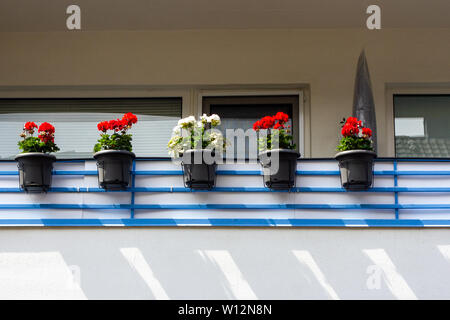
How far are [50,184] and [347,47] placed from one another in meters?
3.60

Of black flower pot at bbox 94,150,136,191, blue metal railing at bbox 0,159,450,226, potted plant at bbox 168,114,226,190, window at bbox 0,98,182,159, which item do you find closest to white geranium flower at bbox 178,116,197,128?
potted plant at bbox 168,114,226,190

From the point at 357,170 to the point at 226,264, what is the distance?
3.83ft

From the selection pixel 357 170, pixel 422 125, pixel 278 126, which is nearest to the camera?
pixel 357 170

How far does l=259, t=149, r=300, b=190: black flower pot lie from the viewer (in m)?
4.93

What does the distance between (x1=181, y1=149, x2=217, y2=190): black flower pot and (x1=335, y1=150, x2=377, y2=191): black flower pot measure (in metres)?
0.96

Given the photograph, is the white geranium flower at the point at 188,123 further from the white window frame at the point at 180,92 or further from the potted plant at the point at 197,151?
the white window frame at the point at 180,92

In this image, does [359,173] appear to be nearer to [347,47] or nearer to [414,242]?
[414,242]

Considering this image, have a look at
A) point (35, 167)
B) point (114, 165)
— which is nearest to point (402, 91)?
point (114, 165)

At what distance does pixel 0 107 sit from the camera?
746cm

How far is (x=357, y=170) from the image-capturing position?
4.93m

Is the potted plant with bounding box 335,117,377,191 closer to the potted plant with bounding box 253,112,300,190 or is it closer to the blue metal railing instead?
the blue metal railing

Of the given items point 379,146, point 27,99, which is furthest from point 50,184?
point 379,146

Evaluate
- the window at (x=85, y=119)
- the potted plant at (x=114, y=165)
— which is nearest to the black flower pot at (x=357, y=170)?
the potted plant at (x=114, y=165)

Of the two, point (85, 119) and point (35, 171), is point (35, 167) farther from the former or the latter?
point (85, 119)
